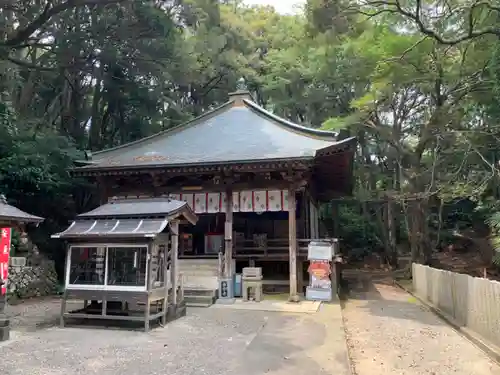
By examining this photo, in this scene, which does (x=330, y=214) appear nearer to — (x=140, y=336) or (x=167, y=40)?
(x=167, y=40)

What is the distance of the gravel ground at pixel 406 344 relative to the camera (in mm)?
5641

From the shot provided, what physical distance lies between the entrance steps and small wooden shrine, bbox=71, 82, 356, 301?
0.10ft

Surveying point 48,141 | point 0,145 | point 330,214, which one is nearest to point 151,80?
point 48,141

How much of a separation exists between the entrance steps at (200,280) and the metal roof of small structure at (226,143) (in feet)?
10.2

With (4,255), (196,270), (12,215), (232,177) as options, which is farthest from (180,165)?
(12,215)

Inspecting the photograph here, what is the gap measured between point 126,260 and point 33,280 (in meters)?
6.43

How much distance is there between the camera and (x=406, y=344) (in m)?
6.98

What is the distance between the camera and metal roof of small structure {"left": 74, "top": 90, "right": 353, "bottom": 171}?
11555mm

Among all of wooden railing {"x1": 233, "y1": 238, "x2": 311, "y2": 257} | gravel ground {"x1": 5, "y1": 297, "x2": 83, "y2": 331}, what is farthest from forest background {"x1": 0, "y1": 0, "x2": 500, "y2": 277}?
wooden railing {"x1": 233, "y1": 238, "x2": 311, "y2": 257}

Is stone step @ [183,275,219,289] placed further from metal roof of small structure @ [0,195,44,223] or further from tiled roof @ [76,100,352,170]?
metal roof of small structure @ [0,195,44,223]

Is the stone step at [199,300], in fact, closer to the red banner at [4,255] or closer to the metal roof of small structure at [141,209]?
the metal roof of small structure at [141,209]

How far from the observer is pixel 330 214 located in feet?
93.0

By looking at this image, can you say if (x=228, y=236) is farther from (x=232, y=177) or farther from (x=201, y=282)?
(x=232, y=177)

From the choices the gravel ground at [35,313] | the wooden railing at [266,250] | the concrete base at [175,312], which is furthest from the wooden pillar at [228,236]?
the gravel ground at [35,313]
